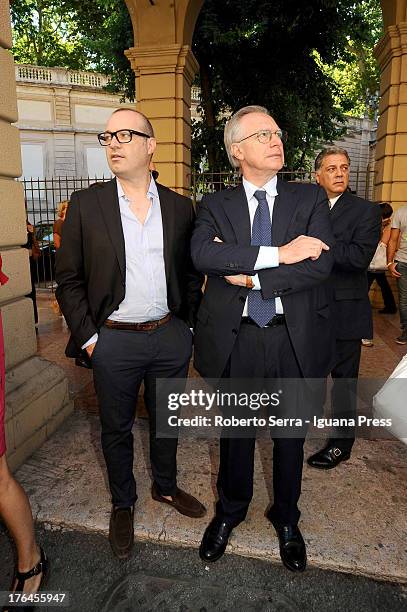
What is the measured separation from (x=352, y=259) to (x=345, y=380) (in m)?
0.88

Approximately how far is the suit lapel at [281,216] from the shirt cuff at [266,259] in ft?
0.46

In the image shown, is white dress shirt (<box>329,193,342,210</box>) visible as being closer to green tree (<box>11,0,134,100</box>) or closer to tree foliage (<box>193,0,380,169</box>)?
tree foliage (<box>193,0,380,169</box>)

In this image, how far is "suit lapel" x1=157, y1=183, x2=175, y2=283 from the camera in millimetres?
2289

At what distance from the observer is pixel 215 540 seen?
7.58 feet

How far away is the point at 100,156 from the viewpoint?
29141mm

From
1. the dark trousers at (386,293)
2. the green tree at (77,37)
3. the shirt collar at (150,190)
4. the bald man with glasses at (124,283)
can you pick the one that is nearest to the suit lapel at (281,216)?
the bald man with glasses at (124,283)

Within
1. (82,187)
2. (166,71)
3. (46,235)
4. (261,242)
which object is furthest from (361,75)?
(261,242)

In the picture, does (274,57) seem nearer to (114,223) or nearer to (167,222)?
(167,222)

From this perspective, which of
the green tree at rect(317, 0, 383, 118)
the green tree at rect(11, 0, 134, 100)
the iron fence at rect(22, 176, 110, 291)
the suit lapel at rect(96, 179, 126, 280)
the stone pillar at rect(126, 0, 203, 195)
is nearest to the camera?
the suit lapel at rect(96, 179, 126, 280)

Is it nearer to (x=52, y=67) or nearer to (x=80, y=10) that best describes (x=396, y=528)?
(x=80, y=10)

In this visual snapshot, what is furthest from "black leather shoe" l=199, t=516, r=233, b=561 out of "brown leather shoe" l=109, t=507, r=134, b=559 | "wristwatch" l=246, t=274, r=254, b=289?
"wristwatch" l=246, t=274, r=254, b=289

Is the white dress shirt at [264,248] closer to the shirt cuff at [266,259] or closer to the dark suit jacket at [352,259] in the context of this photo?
the shirt cuff at [266,259]

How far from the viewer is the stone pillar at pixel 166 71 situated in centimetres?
798

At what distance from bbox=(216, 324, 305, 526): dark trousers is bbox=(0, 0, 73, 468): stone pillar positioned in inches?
59.9
